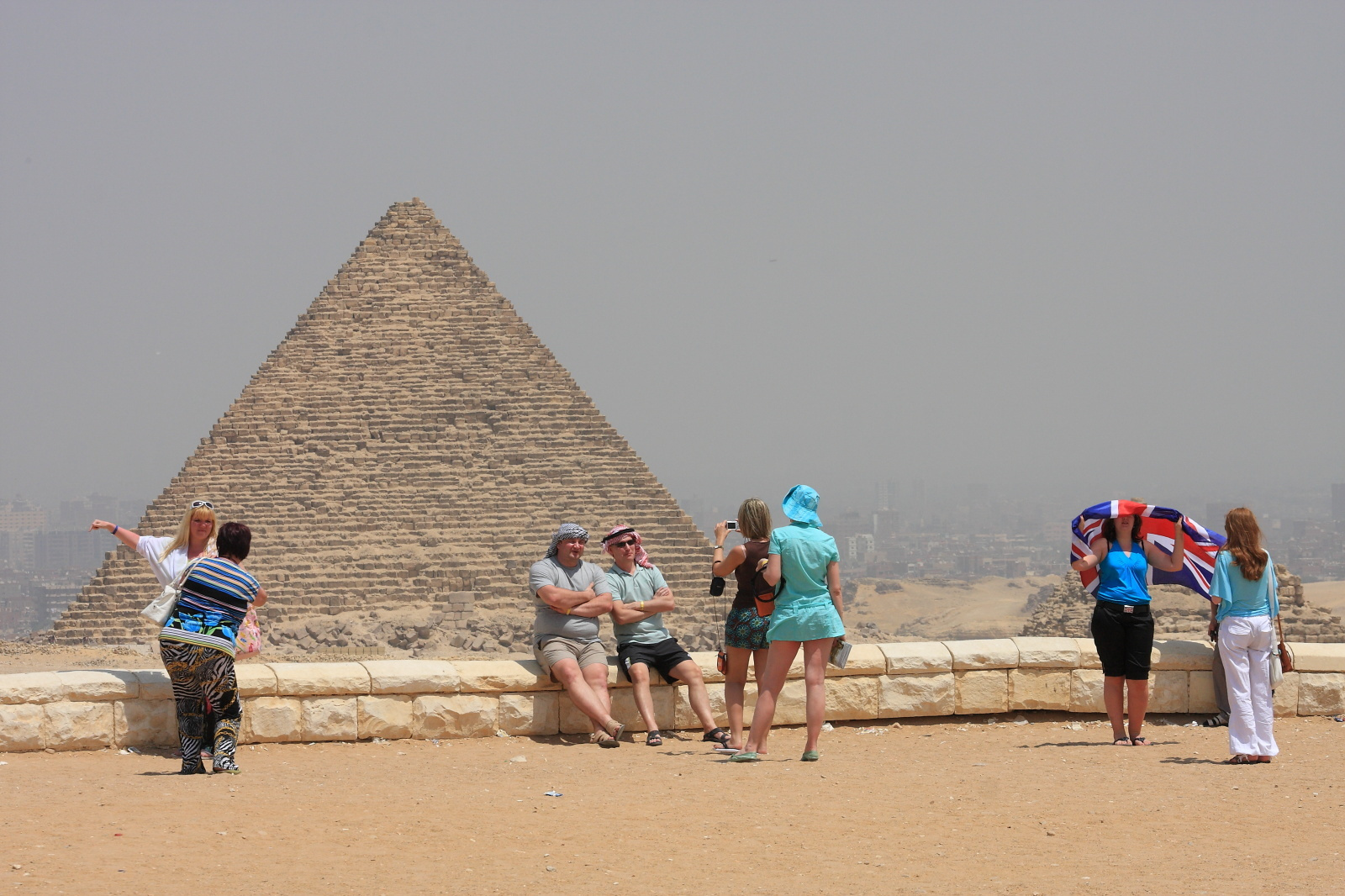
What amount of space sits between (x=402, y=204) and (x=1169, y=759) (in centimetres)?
4161

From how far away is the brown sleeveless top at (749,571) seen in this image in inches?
251

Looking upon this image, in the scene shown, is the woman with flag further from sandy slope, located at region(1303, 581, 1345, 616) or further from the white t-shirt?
sandy slope, located at region(1303, 581, 1345, 616)

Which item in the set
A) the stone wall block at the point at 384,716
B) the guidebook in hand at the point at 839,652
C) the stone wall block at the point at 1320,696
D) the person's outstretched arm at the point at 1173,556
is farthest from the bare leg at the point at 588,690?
the stone wall block at the point at 1320,696

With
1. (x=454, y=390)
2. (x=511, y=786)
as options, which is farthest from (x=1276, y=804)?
(x=454, y=390)

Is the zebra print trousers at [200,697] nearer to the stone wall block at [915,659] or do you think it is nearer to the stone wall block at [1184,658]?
the stone wall block at [915,659]

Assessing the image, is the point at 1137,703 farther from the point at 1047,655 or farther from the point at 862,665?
the point at 862,665

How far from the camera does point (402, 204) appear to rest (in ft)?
151

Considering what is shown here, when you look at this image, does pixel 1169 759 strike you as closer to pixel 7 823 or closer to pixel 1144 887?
pixel 1144 887

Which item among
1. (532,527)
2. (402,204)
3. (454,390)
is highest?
(402,204)

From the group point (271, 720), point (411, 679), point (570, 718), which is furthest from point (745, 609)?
point (271, 720)

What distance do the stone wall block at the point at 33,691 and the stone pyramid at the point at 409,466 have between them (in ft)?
96.6

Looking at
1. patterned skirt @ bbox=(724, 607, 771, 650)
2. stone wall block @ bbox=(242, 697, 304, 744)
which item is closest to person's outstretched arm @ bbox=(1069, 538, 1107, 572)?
patterned skirt @ bbox=(724, 607, 771, 650)

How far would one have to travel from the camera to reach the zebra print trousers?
5.74m

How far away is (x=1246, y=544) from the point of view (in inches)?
247
